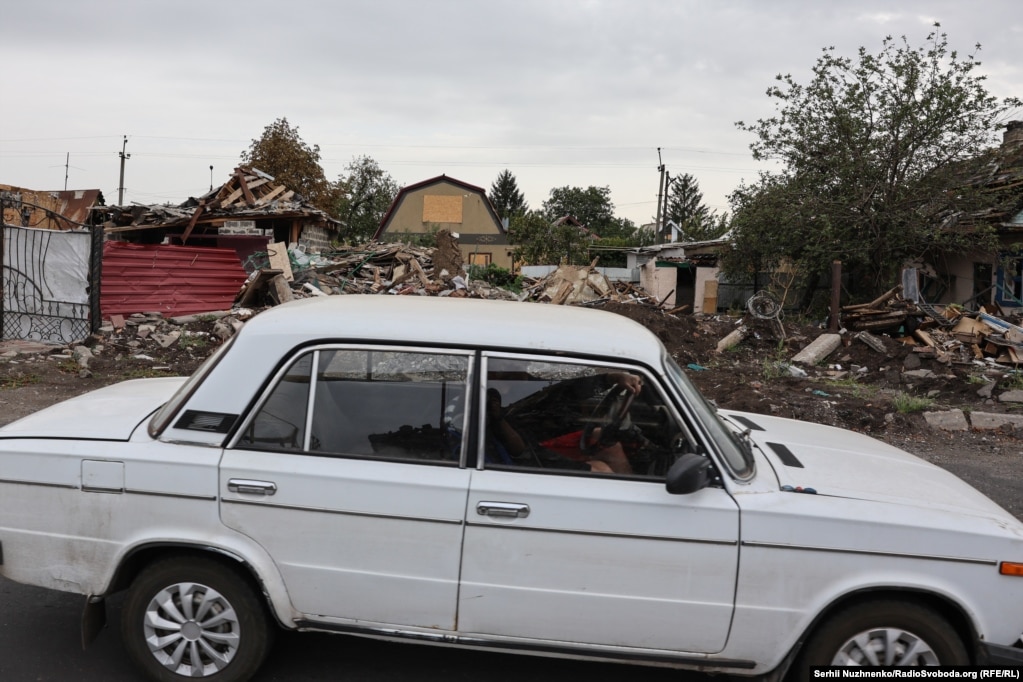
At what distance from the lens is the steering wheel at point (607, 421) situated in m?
3.38

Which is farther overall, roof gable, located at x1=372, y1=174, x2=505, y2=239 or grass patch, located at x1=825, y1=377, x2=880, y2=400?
roof gable, located at x1=372, y1=174, x2=505, y2=239

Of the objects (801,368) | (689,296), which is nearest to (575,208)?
(689,296)

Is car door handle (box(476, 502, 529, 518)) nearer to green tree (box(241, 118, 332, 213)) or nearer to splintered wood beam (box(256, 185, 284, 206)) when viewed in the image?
splintered wood beam (box(256, 185, 284, 206))

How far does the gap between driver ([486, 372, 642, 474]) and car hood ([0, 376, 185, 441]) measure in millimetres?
1605

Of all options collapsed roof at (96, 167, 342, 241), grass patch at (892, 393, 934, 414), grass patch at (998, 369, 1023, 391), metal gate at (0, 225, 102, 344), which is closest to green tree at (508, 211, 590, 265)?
collapsed roof at (96, 167, 342, 241)

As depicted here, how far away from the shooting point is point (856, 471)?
11.9 ft

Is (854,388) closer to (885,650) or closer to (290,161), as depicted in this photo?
(885,650)

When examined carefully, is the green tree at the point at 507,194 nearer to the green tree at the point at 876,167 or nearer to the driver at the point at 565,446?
the green tree at the point at 876,167

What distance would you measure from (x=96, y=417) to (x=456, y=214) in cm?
5129

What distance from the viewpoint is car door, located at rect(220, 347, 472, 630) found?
3.23m

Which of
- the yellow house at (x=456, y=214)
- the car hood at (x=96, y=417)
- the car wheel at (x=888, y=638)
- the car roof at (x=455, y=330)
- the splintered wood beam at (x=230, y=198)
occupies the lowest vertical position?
the car wheel at (x=888, y=638)


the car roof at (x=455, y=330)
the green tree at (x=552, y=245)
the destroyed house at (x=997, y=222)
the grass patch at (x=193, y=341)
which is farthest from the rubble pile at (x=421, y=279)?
the car roof at (x=455, y=330)

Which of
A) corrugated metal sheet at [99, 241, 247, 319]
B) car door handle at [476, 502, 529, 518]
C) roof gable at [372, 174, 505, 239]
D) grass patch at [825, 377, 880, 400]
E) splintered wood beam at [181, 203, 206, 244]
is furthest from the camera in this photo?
roof gable at [372, 174, 505, 239]

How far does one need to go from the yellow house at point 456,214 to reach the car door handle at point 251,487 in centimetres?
5019
